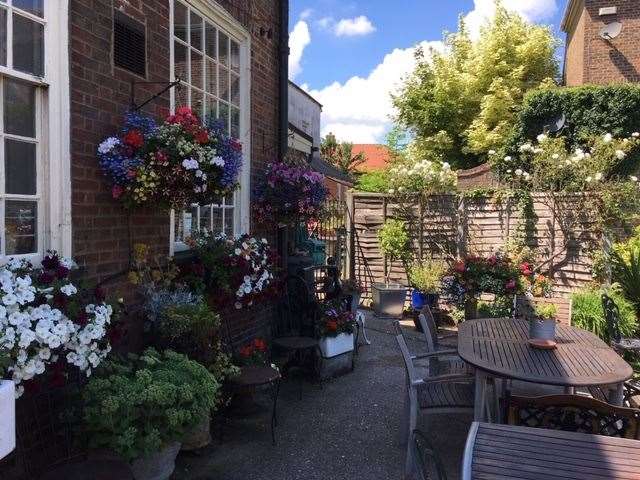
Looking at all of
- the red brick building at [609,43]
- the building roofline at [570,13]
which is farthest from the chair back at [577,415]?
the building roofline at [570,13]

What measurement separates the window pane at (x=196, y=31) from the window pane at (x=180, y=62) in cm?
19

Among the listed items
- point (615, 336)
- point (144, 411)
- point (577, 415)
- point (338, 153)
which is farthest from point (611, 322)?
point (338, 153)

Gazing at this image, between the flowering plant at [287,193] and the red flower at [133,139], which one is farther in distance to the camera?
the flowering plant at [287,193]

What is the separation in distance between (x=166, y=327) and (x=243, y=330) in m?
1.74

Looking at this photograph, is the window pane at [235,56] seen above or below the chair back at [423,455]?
above

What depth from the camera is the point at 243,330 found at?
17.0 ft

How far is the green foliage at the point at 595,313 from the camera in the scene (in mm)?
6566

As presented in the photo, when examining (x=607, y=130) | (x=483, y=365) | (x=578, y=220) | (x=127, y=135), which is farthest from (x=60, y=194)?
(x=607, y=130)

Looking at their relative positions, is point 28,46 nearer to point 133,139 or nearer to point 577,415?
point 133,139

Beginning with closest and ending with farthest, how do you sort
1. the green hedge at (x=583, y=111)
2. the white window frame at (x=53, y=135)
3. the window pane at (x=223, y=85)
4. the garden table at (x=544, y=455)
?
the garden table at (x=544, y=455), the white window frame at (x=53, y=135), the window pane at (x=223, y=85), the green hedge at (x=583, y=111)

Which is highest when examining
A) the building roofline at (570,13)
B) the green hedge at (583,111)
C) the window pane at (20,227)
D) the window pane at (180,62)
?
the building roofline at (570,13)

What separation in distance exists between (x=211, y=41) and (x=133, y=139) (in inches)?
76.9

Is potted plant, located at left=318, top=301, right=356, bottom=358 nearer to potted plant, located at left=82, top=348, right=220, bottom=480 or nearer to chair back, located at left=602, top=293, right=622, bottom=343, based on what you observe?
potted plant, located at left=82, top=348, right=220, bottom=480

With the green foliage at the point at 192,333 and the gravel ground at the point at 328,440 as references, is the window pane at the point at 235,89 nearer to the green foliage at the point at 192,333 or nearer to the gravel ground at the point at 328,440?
the green foliage at the point at 192,333
